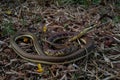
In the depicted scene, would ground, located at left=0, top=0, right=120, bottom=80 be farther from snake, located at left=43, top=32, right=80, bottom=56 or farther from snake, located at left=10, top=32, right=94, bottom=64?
snake, located at left=43, top=32, right=80, bottom=56

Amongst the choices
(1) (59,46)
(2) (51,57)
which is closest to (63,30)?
(1) (59,46)

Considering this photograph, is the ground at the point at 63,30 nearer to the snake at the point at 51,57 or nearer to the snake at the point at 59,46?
the snake at the point at 51,57

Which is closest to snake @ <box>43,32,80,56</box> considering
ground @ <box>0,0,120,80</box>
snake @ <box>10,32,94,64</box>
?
snake @ <box>10,32,94,64</box>

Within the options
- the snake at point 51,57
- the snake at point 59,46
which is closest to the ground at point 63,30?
the snake at point 51,57

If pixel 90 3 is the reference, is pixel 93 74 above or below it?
below

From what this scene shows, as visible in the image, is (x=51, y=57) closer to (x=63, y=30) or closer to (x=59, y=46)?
(x=59, y=46)

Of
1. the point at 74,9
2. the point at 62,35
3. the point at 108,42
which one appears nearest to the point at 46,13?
the point at 74,9

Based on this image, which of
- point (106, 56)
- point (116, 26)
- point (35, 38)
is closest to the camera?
point (106, 56)

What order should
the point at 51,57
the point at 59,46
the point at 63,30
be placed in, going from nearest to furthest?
the point at 51,57, the point at 59,46, the point at 63,30

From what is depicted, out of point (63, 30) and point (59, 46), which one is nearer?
point (59, 46)

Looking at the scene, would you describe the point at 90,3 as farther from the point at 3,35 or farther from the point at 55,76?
the point at 55,76

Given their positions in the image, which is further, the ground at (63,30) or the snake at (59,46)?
the snake at (59,46)
